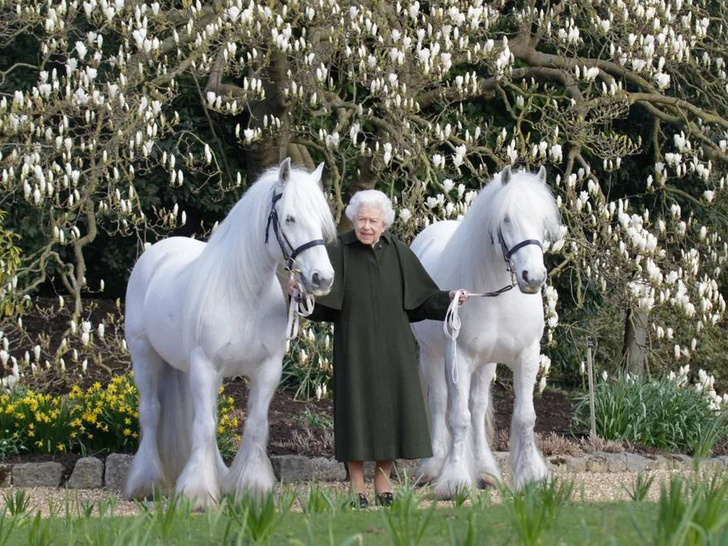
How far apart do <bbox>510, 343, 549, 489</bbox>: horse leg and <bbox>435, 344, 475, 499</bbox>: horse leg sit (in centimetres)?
26

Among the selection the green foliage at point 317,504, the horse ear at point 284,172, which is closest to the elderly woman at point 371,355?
the horse ear at point 284,172

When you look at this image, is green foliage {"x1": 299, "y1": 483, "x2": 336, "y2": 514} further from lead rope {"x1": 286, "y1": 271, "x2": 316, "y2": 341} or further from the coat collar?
the coat collar

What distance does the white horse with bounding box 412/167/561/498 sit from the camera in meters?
6.14

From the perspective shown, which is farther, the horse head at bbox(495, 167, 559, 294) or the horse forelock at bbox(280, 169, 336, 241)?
the horse head at bbox(495, 167, 559, 294)

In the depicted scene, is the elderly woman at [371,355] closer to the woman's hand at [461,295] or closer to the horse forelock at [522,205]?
the woman's hand at [461,295]

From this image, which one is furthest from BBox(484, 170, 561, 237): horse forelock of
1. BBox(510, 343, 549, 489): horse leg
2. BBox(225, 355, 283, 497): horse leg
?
BBox(225, 355, 283, 497): horse leg

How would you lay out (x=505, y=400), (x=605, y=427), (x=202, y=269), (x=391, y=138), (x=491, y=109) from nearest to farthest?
(x=202, y=269)
(x=605, y=427)
(x=391, y=138)
(x=505, y=400)
(x=491, y=109)

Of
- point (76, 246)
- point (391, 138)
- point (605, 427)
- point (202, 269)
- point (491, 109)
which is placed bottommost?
point (605, 427)

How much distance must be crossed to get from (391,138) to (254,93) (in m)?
1.16

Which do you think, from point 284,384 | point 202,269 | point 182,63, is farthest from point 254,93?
point 202,269

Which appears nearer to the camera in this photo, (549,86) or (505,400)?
(505,400)

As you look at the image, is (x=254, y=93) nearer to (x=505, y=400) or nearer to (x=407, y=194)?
(x=407, y=194)

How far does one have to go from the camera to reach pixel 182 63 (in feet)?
30.9

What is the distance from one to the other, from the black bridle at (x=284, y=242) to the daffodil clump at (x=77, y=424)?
2.33 metres
